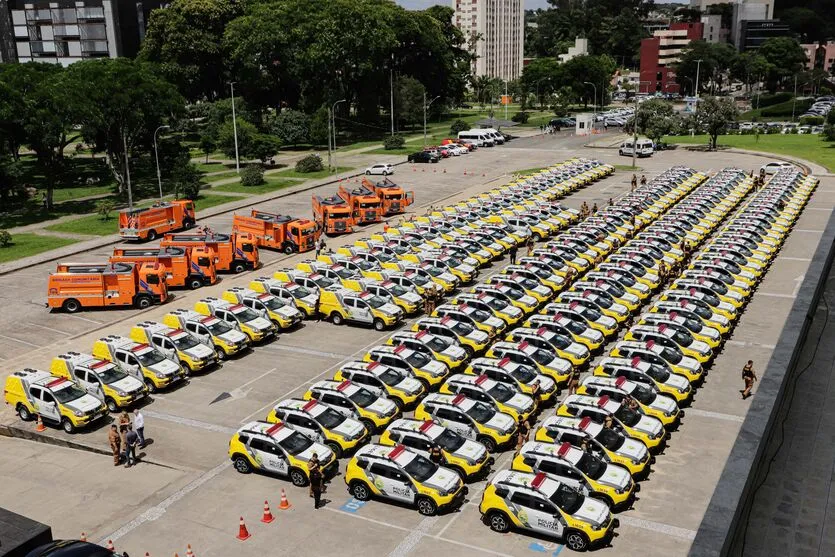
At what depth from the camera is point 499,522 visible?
20.8m

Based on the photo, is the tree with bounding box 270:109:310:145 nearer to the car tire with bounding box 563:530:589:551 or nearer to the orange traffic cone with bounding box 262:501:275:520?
the orange traffic cone with bounding box 262:501:275:520

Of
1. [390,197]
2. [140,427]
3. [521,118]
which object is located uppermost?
[521,118]

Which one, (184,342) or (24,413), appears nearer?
(24,413)

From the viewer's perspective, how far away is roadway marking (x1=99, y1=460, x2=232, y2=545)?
69.7 ft

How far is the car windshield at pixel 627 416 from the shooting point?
24750mm

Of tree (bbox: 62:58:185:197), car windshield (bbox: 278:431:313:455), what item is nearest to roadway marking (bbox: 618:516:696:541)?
car windshield (bbox: 278:431:313:455)

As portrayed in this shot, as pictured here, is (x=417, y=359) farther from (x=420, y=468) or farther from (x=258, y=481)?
(x=258, y=481)

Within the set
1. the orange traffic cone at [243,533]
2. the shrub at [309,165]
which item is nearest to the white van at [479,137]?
the shrub at [309,165]

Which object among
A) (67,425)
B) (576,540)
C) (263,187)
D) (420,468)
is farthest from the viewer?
(263,187)

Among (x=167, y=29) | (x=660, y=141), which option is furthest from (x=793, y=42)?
(x=167, y=29)

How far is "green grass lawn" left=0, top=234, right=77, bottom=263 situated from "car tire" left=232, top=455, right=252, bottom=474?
34957mm

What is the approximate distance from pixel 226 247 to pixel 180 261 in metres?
3.45

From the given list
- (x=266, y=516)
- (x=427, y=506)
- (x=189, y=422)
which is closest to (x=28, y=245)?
(x=189, y=422)

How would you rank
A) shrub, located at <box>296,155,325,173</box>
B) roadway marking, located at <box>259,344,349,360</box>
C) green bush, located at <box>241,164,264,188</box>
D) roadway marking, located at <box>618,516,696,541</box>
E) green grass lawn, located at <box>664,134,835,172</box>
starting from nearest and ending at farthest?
roadway marking, located at <box>618,516,696,541</box> → roadway marking, located at <box>259,344,349,360</box> → green bush, located at <box>241,164,264,188</box> → shrub, located at <box>296,155,325,173</box> → green grass lawn, located at <box>664,134,835,172</box>
